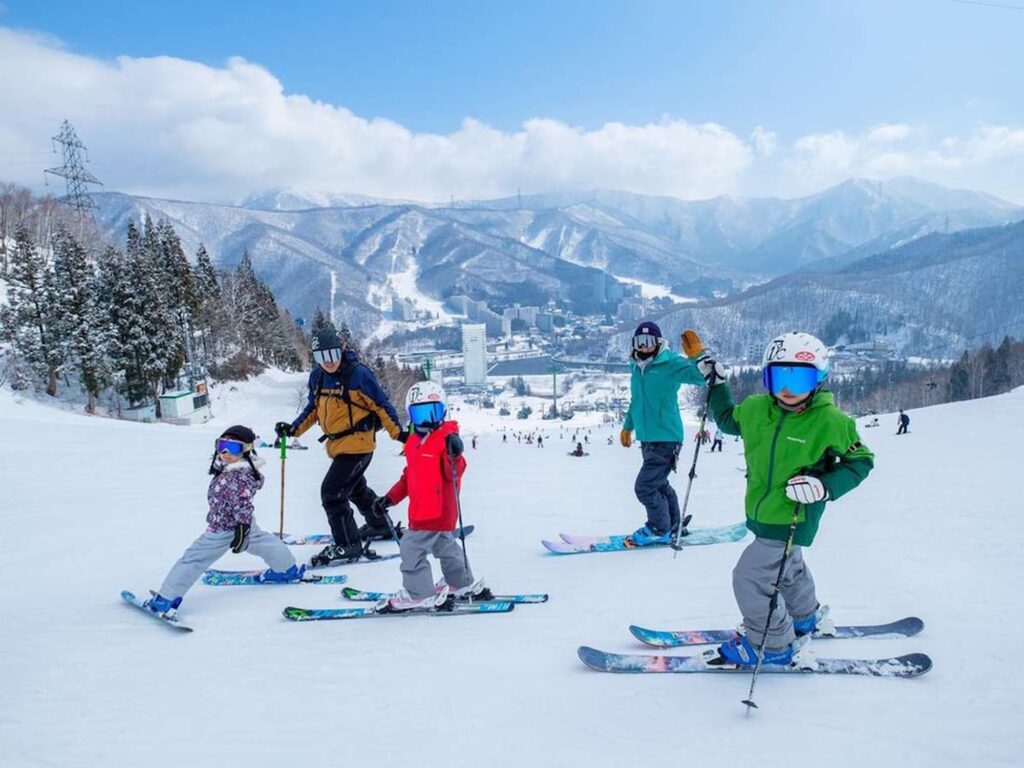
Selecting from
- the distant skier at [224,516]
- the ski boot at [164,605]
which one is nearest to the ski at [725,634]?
the distant skier at [224,516]

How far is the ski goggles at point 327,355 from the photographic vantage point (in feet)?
18.9

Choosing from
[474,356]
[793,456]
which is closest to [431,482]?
[793,456]

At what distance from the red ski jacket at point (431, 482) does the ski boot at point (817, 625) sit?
239 cm

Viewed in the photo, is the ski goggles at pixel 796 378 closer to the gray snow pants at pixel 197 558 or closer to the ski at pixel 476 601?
the ski at pixel 476 601

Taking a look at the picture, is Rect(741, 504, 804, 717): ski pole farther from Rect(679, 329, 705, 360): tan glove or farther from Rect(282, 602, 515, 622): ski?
Rect(282, 602, 515, 622): ski

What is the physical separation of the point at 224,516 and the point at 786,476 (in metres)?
4.18

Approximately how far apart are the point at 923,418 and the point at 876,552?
2498 cm

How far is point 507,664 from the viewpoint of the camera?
11.8 ft

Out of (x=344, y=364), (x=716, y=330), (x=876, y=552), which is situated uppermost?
(x=716, y=330)

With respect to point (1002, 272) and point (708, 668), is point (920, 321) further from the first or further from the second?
point (708, 668)

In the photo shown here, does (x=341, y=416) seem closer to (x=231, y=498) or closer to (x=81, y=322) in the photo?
(x=231, y=498)

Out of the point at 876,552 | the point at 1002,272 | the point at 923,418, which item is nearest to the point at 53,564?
the point at 876,552

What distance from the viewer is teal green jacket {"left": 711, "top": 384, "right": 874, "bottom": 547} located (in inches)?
123

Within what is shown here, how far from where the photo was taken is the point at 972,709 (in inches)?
112
